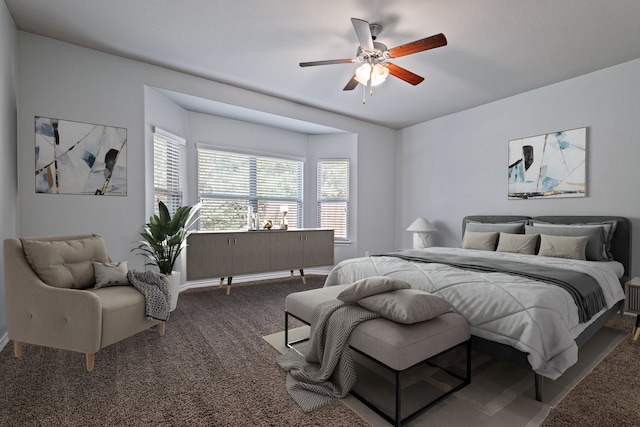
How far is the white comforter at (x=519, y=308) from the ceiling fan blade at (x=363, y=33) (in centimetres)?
194

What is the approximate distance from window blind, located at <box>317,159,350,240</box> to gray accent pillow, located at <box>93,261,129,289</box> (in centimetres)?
362

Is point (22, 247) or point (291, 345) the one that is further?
point (291, 345)

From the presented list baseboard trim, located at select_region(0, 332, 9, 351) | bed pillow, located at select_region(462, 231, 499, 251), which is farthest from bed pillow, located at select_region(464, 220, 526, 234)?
baseboard trim, located at select_region(0, 332, 9, 351)

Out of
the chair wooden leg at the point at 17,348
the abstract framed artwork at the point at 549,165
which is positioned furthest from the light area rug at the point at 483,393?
the abstract framed artwork at the point at 549,165

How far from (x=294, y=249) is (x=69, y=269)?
115 inches

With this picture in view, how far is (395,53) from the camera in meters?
2.60

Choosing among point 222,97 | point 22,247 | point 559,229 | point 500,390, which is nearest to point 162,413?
point 22,247

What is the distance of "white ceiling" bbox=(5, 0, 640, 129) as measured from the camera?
2.53 meters

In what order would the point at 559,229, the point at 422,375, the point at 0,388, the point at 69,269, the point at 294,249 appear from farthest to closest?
the point at 294,249, the point at 559,229, the point at 69,269, the point at 422,375, the point at 0,388

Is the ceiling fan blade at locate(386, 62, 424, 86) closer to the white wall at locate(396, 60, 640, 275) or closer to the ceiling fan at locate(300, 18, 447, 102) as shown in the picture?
the ceiling fan at locate(300, 18, 447, 102)

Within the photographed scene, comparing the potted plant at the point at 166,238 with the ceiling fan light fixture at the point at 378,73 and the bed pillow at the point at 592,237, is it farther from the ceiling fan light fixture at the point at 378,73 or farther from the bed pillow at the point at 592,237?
the bed pillow at the point at 592,237

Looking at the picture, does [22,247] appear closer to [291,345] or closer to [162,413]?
[162,413]

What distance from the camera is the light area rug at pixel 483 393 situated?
5.44ft

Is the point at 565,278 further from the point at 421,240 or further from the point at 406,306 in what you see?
the point at 421,240
